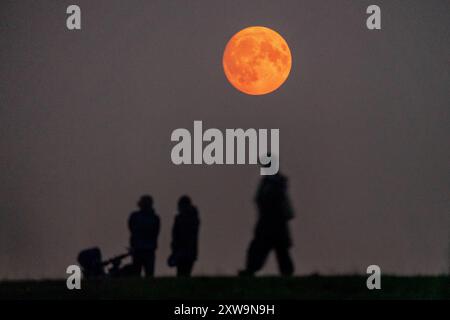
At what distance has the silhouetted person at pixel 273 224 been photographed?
22.7 metres

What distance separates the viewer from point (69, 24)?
32.8 meters

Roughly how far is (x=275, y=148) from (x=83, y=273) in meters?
10.6

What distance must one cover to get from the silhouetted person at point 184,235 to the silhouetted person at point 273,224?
170 cm

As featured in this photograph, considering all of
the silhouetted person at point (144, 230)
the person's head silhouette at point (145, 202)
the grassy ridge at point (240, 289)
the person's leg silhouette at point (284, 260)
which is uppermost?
the person's head silhouette at point (145, 202)

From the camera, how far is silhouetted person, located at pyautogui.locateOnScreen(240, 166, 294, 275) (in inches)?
894

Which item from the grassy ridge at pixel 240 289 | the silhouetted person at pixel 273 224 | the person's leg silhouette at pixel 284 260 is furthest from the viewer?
the person's leg silhouette at pixel 284 260

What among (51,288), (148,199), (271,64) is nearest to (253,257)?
(148,199)

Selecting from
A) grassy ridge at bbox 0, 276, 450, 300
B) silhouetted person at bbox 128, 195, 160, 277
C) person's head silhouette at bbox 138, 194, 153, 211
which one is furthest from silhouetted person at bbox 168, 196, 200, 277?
grassy ridge at bbox 0, 276, 450, 300

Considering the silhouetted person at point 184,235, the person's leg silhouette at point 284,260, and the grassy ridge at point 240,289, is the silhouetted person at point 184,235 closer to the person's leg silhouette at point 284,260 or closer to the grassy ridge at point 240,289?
the person's leg silhouette at point 284,260

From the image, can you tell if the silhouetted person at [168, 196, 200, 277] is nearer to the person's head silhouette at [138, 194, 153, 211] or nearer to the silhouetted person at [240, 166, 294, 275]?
the person's head silhouette at [138, 194, 153, 211]

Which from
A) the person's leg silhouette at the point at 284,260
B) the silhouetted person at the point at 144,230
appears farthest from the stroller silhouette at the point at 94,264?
the person's leg silhouette at the point at 284,260

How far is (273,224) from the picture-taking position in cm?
2280
